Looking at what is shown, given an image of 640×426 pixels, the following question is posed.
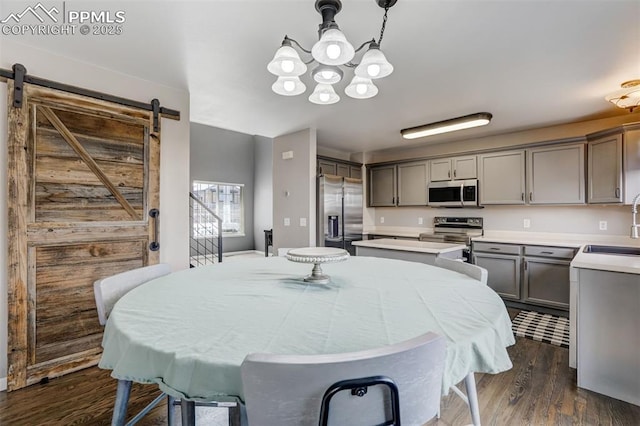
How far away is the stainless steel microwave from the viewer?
14.2 feet

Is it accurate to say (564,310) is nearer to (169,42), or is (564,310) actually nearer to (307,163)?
(307,163)

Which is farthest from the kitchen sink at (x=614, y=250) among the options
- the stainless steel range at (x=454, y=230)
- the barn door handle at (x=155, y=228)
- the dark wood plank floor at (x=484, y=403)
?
the barn door handle at (x=155, y=228)

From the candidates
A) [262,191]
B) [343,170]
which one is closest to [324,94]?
[343,170]

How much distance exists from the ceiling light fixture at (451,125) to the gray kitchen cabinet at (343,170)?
1196 millimetres

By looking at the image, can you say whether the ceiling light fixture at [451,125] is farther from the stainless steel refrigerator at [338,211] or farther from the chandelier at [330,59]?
the chandelier at [330,59]

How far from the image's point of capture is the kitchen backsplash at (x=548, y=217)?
140 inches

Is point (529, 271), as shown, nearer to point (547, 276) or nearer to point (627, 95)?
point (547, 276)

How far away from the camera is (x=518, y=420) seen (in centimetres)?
173

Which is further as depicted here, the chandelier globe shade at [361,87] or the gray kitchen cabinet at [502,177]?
the gray kitchen cabinet at [502,177]

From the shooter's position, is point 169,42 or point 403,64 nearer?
point 169,42

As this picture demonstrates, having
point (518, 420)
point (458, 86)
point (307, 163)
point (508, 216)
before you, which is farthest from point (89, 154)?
point (508, 216)

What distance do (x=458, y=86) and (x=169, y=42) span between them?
2.34 m

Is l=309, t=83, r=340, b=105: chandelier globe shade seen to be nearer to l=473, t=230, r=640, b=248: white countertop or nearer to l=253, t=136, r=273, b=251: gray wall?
l=473, t=230, r=640, b=248: white countertop

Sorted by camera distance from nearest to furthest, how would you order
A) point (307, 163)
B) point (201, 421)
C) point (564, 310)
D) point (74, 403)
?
point (201, 421), point (74, 403), point (564, 310), point (307, 163)
